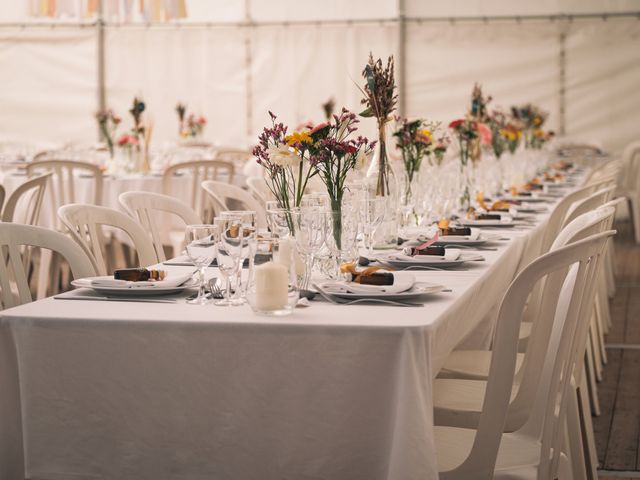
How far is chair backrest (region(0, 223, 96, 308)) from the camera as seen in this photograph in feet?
8.09

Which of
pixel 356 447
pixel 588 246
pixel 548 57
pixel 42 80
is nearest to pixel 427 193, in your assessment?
pixel 588 246

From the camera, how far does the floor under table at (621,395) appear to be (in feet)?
11.5

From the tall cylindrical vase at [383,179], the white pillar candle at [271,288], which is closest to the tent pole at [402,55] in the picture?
the tall cylindrical vase at [383,179]

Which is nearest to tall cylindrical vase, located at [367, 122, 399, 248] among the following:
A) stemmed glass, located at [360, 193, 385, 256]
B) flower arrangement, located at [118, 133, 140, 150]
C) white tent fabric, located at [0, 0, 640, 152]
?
stemmed glass, located at [360, 193, 385, 256]

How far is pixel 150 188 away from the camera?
662 centimetres

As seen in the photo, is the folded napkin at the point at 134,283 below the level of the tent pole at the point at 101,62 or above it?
below

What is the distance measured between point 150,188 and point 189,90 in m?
6.17

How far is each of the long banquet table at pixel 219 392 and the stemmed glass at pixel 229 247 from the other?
138mm

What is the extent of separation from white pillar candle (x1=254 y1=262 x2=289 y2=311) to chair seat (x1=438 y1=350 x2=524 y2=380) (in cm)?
95

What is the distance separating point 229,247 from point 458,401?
74 cm

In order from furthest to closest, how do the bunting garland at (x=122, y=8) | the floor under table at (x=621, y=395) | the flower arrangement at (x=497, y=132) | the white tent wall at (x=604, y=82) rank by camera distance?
the white tent wall at (x=604, y=82) < the bunting garland at (x=122, y=8) < the flower arrangement at (x=497, y=132) < the floor under table at (x=621, y=395)

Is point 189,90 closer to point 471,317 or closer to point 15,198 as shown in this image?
point 15,198

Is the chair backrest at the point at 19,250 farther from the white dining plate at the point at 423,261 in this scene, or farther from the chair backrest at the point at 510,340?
the chair backrest at the point at 510,340

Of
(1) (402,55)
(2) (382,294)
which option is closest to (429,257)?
(2) (382,294)
